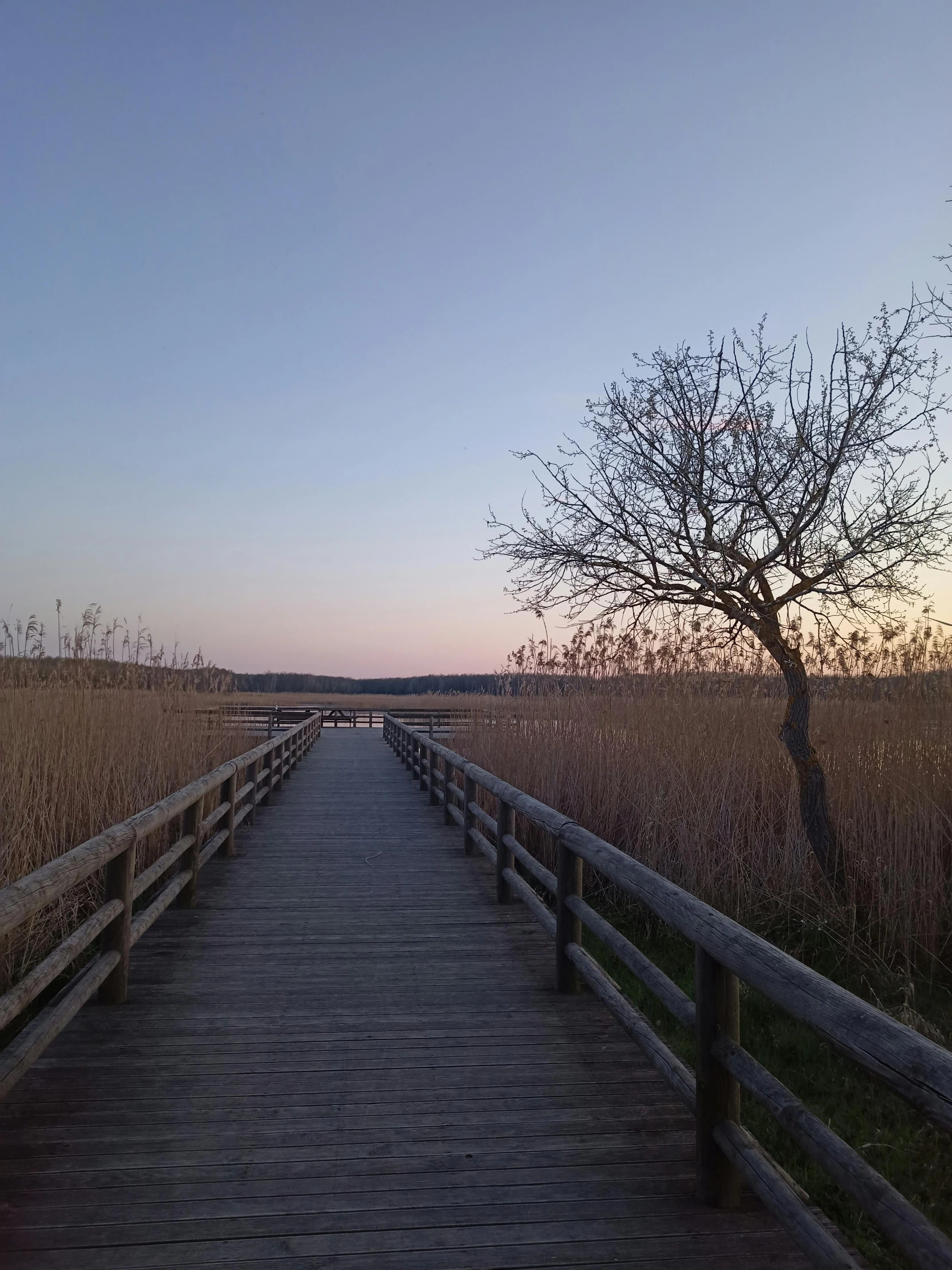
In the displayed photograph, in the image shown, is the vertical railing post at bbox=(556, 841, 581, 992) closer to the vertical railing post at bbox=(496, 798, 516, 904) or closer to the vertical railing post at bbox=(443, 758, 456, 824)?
the vertical railing post at bbox=(496, 798, 516, 904)

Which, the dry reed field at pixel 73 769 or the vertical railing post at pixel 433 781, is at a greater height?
the dry reed field at pixel 73 769

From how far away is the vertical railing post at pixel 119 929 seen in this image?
3496 mm

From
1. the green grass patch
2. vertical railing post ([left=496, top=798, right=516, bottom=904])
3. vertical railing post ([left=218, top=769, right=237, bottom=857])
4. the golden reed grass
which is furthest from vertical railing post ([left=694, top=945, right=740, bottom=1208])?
vertical railing post ([left=218, top=769, right=237, bottom=857])

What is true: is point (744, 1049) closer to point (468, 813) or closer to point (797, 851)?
point (797, 851)

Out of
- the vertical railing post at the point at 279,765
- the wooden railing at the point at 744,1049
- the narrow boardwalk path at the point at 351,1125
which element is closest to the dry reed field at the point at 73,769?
the narrow boardwalk path at the point at 351,1125

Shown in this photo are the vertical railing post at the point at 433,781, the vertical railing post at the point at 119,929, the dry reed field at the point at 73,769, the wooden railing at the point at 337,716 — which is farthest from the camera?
the wooden railing at the point at 337,716

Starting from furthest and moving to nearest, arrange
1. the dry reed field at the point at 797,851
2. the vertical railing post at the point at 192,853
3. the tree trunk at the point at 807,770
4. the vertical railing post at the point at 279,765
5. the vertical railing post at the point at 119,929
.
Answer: the vertical railing post at the point at 279,765, the vertical railing post at the point at 192,853, the tree trunk at the point at 807,770, the vertical railing post at the point at 119,929, the dry reed field at the point at 797,851

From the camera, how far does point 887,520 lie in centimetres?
509

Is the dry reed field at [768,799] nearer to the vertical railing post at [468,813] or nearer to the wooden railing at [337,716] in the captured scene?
the vertical railing post at [468,813]

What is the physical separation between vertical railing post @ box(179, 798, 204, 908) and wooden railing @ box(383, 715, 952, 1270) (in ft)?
8.19

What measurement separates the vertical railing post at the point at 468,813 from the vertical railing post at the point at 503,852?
1.42 meters

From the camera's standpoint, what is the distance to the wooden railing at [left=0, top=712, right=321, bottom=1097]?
245cm

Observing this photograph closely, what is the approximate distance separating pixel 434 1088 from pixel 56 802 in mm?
3445

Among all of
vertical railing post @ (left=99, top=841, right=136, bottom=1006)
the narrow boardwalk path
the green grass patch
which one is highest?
vertical railing post @ (left=99, top=841, right=136, bottom=1006)
